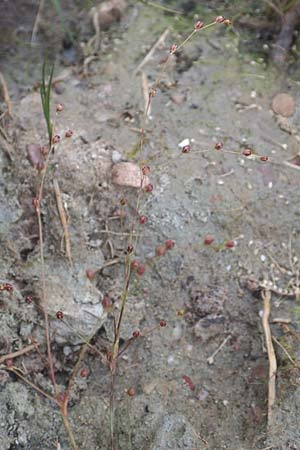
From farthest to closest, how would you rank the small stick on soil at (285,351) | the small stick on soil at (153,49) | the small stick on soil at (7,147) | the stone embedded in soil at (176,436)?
the small stick on soil at (153,49)
the small stick on soil at (7,147)
the small stick on soil at (285,351)
the stone embedded in soil at (176,436)

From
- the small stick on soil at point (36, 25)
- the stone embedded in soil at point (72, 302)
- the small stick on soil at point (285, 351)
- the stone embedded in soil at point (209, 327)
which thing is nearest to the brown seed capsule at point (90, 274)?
the stone embedded in soil at point (72, 302)

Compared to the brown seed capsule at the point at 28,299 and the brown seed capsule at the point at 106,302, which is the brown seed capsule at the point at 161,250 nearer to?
the brown seed capsule at the point at 106,302

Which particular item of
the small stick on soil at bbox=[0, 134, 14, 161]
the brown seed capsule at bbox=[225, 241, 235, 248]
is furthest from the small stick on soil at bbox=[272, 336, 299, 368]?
the small stick on soil at bbox=[0, 134, 14, 161]

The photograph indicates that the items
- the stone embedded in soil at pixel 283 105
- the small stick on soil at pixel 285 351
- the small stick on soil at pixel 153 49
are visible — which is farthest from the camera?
the small stick on soil at pixel 153 49

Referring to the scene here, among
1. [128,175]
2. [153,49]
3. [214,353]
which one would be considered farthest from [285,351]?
[153,49]

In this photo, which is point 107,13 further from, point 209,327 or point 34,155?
point 209,327

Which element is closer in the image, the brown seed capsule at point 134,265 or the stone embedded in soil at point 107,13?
the brown seed capsule at point 134,265
